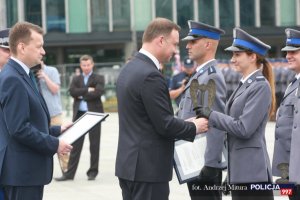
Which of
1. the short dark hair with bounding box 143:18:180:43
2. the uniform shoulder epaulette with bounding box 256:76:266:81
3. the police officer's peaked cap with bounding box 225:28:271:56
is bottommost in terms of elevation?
the uniform shoulder epaulette with bounding box 256:76:266:81

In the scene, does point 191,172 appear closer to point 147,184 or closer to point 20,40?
point 147,184

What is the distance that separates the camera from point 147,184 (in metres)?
5.39

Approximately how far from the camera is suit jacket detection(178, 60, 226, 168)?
644 centimetres

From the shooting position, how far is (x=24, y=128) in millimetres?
5246

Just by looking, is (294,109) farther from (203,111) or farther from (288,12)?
(288,12)

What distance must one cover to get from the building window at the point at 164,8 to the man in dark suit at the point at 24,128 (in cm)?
4239

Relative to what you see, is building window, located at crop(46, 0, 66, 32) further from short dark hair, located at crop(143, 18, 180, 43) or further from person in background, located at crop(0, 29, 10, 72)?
short dark hair, located at crop(143, 18, 180, 43)

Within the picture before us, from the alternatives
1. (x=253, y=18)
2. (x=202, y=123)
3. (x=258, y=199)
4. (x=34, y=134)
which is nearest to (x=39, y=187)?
(x=34, y=134)

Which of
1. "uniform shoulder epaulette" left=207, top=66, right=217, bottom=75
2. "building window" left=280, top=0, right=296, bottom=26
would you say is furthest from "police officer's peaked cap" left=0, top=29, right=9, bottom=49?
"building window" left=280, top=0, right=296, bottom=26

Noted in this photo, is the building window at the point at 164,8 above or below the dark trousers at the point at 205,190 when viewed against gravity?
above

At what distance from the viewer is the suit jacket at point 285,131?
662 centimetres

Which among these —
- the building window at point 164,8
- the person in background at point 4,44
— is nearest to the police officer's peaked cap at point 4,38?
the person in background at point 4,44

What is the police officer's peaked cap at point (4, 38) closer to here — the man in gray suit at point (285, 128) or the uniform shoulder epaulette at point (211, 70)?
the uniform shoulder epaulette at point (211, 70)

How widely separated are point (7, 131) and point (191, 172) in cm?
144
